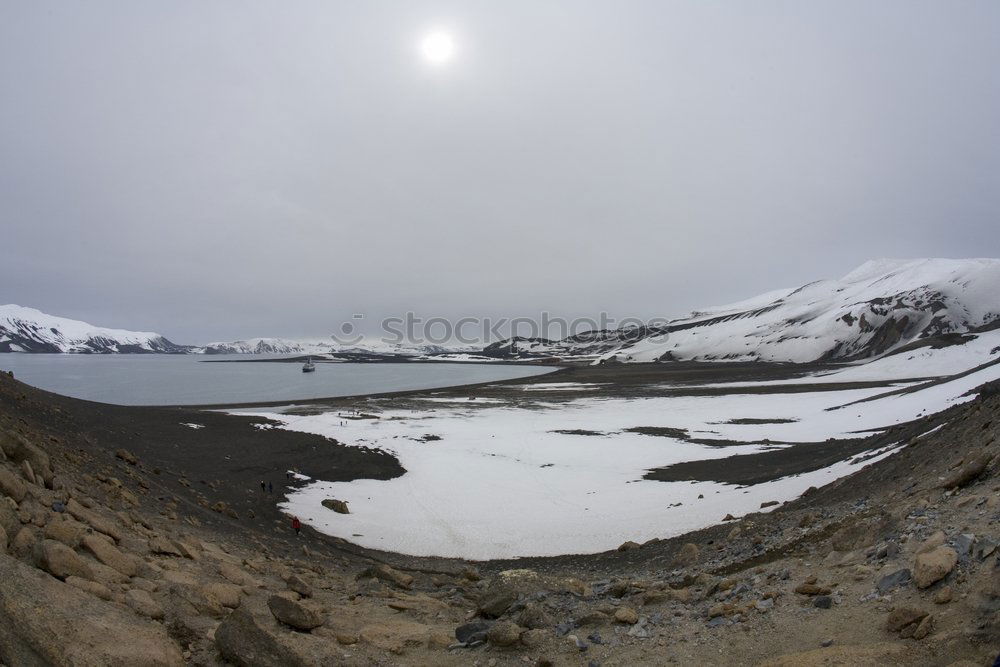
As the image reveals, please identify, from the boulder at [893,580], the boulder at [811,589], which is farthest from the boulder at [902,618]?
Answer: the boulder at [811,589]

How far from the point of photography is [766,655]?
5.45 m

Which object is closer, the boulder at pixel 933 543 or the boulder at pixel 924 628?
the boulder at pixel 924 628

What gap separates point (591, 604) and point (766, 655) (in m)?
2.88

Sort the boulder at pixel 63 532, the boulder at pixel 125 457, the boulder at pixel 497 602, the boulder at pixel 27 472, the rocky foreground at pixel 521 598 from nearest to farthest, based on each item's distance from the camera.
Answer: the rocky foreground at pixel 521 598
the boulder at pixel 63 532
the boulder at pixel 497 602
the boulder at pixel 27 472
the boulder at pixel 125 457

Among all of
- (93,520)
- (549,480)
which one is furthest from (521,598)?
(549,480)

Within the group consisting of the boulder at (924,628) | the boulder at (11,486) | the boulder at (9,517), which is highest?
the boulder at (11,486)

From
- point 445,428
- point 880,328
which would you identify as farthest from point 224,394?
point 880,328

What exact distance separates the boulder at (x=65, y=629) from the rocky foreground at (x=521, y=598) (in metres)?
0.02

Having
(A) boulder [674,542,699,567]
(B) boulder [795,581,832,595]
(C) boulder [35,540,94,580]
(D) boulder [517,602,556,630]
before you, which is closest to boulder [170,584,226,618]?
(C) boulder [35,540,94,580]

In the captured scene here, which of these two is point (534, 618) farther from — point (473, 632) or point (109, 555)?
point (109, 555)

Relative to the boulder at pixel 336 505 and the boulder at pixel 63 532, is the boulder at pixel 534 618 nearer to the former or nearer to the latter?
the boulder at pixel 63 532

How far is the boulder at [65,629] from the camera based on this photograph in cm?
439

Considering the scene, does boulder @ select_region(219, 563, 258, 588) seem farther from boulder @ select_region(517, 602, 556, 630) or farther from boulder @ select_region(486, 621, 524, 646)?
boulder @ select_region(517, 602, 556, 630)

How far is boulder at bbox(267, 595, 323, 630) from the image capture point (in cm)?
653
